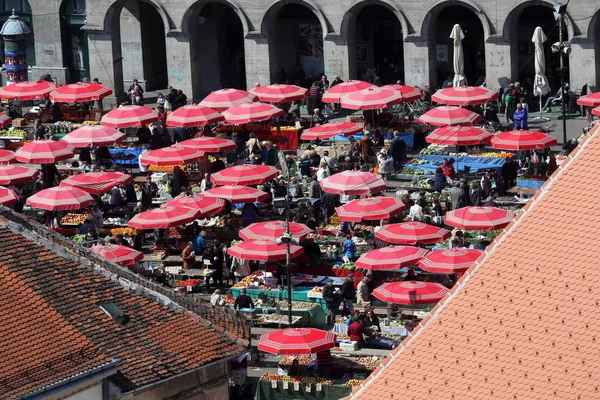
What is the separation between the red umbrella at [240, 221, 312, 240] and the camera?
1932 inches

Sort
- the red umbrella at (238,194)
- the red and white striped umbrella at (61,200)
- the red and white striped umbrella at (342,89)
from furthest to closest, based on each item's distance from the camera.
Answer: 1. the red and white striped umbrella at (342,89)
2. the red umbrella at (238,194)
3. the red and white striped umbrella at (61,200)

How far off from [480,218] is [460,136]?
29.8ft

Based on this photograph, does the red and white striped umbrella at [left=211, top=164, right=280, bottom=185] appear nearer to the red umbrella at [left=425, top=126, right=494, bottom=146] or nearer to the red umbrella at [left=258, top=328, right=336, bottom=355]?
the red umbrella at [left=425, top=126, right=494, bottom=146]

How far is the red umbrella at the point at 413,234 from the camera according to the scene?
157 ft

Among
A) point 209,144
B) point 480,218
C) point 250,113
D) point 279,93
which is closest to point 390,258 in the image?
point 480,218

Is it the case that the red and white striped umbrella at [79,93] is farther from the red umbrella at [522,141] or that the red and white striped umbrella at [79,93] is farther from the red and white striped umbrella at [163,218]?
the red umbrella at [522,141]

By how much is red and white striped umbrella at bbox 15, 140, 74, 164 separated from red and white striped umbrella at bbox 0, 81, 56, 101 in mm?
11210

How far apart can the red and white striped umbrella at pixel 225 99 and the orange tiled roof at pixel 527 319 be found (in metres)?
40.3

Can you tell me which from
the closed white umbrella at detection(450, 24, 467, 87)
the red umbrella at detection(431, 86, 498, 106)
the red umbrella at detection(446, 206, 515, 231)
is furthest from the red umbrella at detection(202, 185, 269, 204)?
the closed white umbrella at detection(450, 24, 467, 87)

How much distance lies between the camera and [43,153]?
5859 cm

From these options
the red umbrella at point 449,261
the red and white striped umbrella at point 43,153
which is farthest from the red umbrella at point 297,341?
Result: the red and white striped umbrella at point 43,153

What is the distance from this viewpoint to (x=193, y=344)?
114 feet

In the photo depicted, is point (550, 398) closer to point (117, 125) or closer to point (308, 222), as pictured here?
point (308, 222)

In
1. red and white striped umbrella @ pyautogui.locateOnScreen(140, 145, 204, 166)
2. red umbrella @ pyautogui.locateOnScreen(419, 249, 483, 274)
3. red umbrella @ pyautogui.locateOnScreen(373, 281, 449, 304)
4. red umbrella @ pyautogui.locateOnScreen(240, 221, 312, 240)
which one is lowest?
red umbrella @ pyautogui.locateOnScreen(373, 281, 449, 304)
